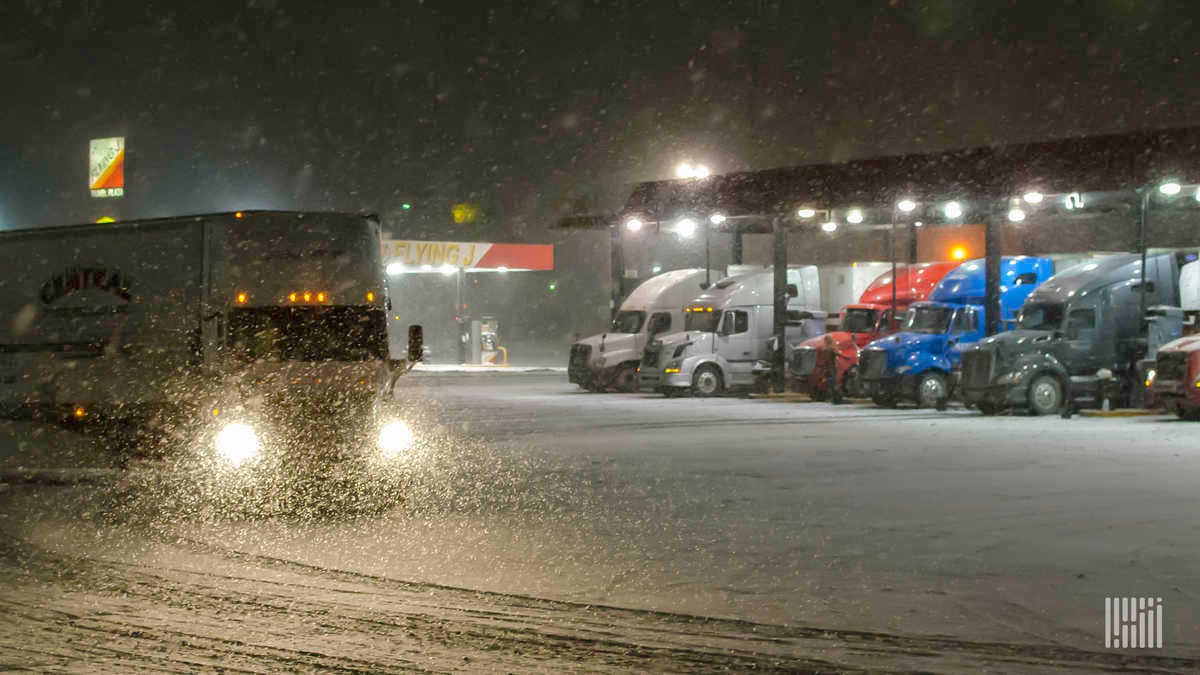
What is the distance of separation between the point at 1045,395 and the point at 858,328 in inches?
308

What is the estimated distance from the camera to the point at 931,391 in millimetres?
31281

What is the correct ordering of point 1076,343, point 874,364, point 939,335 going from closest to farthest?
point 1076,343 → point 874,364 → point 939,335

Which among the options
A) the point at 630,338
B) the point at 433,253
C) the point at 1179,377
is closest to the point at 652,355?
the point at 630,338

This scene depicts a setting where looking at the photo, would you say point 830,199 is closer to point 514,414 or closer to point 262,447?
point 514,414

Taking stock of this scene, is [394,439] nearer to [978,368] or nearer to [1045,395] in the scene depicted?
[978,368]

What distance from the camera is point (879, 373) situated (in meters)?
31.4

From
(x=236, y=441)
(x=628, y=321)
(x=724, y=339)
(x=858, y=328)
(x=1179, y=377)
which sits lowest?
(x=236, y=441)

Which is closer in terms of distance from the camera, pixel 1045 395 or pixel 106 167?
pixel 1045 395

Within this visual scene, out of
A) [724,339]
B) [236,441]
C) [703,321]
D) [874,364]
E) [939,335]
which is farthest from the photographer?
[703,321]

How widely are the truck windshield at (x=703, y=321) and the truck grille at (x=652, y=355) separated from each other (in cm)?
140

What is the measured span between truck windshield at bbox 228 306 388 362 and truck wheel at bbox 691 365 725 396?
62.5ft

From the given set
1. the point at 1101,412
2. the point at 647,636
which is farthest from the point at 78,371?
the point at 1101,412

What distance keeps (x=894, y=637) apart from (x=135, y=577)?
5.26m

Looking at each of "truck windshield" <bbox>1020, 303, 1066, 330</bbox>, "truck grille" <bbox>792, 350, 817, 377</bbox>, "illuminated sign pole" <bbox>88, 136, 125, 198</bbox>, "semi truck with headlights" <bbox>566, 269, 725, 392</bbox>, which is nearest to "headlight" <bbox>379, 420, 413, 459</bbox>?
"truck grille" <bbox>792, 350, 817, 377</bbox>
